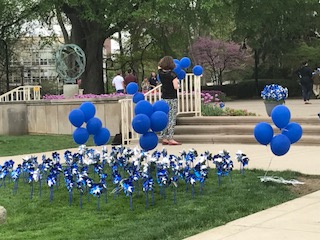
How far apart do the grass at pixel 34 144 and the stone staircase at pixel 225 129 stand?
2531 millimetres

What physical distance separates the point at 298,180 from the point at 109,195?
2.73 m

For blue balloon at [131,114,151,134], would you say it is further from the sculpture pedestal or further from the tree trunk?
the tree trunk

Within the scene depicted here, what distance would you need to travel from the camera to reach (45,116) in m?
17.6

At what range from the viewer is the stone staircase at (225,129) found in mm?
12407

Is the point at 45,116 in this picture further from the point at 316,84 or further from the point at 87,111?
the point at 316,84

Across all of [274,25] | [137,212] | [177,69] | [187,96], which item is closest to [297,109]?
[187,96]

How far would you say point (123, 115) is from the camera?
13.6 m

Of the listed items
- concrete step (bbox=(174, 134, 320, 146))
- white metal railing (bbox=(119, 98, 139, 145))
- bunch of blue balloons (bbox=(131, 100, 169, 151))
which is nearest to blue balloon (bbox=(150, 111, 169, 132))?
bunch of blue balloons (bbox=(131, 100, 169, 151))

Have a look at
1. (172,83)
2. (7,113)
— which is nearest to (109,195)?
(172,83)

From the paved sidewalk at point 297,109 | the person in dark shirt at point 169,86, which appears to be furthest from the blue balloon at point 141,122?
the paved sidewalk at point 297,109

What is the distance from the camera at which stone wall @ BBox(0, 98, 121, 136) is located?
16188 millimetres

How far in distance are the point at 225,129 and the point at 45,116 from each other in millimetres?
6872

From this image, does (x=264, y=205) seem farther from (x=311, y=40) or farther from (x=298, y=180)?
(x=311, y=40)

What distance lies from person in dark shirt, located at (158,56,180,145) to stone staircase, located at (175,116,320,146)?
73cm
